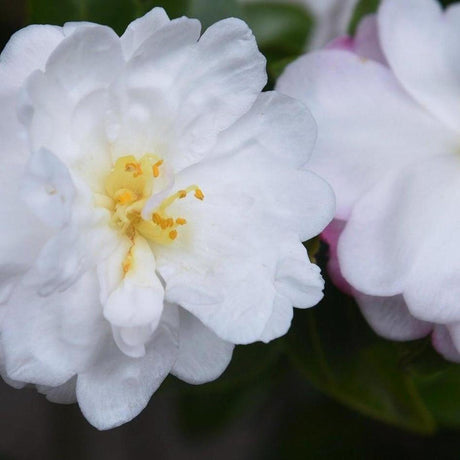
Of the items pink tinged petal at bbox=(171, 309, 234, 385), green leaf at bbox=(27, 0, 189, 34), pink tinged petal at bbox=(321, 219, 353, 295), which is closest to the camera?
pink tinged petal at bbox=(171, 309, 234, 385)

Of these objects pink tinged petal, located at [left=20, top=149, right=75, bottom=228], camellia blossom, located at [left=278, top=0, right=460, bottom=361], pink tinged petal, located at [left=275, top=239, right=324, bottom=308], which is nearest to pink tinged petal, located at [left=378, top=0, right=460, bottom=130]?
camellia blossom, located at [left=278, top=0, right=460, bottom=361]

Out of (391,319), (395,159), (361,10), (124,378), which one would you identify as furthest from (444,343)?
(361,10)

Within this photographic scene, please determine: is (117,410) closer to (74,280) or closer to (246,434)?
(74,280)

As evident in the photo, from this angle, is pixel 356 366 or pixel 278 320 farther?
pixel 356 366

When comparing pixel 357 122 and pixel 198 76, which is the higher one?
pixel 198 76

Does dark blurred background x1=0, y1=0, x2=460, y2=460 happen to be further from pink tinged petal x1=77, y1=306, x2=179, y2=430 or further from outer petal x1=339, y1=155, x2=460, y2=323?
pink tinged petal x1=77, y1=306, x2=179, y2=430

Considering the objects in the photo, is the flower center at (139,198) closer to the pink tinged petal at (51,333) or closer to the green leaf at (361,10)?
the pink tinged petal at (51,333)

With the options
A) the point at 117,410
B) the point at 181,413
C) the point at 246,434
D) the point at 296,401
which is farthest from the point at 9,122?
the point at 246,434

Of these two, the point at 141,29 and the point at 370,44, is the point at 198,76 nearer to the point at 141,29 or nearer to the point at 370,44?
the point at 141,29
